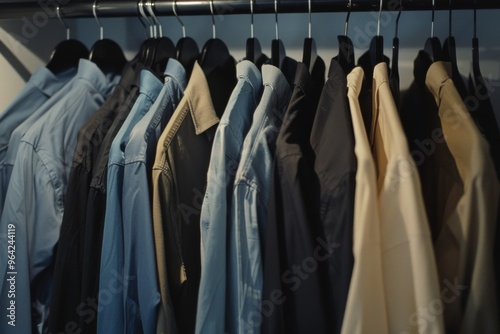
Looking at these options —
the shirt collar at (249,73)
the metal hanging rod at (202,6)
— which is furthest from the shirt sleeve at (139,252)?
the metal hanging rod at (202,6)

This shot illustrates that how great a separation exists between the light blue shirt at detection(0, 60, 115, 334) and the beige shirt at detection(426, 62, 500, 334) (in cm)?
64

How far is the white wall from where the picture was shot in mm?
938

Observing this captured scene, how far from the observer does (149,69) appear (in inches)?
30.5

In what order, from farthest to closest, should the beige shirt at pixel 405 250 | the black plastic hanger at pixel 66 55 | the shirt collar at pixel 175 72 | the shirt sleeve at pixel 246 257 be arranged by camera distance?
the black plastic hanger at pixel 66 55 → the shirt collar at pixel 175 72 → the shirt sleeve at pixel 246 257 → the beige shirt at pixel 405 250

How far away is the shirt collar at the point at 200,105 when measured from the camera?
0.74 m

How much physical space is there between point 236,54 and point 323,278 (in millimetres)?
637

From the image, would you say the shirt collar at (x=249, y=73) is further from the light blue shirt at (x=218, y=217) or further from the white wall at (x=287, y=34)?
the white wall at (x=287, y=34)

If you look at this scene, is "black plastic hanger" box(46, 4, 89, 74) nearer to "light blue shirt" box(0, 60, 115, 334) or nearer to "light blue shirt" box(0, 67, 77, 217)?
"light blue shirt" box(0, 67, 77, 217)

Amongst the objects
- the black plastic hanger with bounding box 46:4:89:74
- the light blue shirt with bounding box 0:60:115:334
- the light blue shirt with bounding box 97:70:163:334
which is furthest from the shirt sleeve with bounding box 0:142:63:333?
the black plastic hanger with bounding box 46:4:89:74

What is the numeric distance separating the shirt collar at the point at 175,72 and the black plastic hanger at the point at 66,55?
11.4 inches

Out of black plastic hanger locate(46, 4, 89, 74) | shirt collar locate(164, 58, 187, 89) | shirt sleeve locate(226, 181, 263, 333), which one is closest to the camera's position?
shirt sleeve locate(226, 181, 263, 333)

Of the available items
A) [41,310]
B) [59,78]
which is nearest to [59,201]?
[41,310]

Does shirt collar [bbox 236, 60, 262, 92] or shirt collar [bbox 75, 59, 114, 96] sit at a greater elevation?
shirt collar [bbox 75, 59, 114, 96]

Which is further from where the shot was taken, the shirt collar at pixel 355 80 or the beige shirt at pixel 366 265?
the shirt collar at pixel 355 80
